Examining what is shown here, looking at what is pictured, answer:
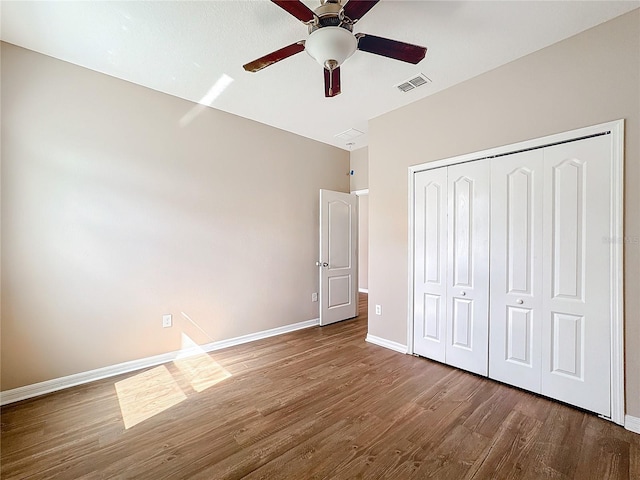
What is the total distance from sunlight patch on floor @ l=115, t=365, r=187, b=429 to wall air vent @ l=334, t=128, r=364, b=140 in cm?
367

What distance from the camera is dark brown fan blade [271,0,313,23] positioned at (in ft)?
4.78

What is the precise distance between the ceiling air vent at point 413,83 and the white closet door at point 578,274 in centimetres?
126

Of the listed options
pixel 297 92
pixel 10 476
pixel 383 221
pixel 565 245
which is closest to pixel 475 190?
pixel 565 245

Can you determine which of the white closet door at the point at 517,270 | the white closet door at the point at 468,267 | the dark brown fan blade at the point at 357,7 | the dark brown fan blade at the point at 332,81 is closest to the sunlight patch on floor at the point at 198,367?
the white closet door at the point at 468,267

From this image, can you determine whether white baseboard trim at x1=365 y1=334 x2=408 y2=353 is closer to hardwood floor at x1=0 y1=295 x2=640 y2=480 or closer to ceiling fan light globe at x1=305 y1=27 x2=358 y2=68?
hardwood floor at x1=0 y1=295 x2=640 y2=480

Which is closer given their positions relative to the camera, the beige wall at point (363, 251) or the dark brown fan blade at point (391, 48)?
the dark brown fan blade at point (391, 48)

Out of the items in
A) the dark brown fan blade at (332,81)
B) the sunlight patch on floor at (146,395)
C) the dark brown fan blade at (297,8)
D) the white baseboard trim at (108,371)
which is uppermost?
the dark brown fan blade at (297,8)

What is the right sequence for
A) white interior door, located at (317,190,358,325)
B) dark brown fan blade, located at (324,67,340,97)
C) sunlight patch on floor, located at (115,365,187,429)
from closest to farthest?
dark brown fan blade, located at (324,67,340,97) < sunlight patch on floor, located at (115,365,187,429) < white interior door, located at (317,190,358,325)

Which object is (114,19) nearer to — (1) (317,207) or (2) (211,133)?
(2) (211,133)

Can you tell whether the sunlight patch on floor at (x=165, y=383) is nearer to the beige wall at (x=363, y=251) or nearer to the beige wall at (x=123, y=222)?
the beige wall at (x=123, y=222)

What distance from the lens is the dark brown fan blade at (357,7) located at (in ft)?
4.83

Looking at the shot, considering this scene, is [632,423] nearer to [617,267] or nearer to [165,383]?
[617,267]

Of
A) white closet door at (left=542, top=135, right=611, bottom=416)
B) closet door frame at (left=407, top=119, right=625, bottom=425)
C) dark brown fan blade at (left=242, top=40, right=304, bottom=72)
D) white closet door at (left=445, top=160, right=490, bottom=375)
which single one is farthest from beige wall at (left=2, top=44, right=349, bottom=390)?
closet door frame at (left=407, top=119, right=625, bottom=425)

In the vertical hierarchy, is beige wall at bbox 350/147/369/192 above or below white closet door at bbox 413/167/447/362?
above
